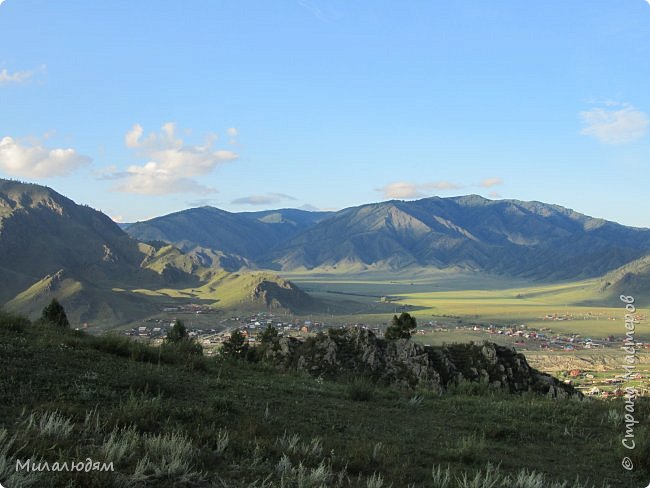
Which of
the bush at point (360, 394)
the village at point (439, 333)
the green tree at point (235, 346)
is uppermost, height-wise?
the bush at point (360, 394)

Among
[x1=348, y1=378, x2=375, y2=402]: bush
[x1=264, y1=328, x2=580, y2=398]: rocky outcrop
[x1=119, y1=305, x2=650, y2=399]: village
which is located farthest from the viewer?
[x1=119, y1=305, x2=650, y2=399]: village

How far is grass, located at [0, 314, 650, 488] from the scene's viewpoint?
632cm

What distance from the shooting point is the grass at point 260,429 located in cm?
632

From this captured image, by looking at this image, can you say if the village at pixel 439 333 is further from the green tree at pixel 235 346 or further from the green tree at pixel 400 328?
the green tree at pixel 235 346

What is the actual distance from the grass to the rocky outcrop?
5700mm

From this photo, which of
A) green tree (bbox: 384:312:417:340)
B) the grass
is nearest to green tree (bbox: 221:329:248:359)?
the grass

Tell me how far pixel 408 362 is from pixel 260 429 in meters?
14.7

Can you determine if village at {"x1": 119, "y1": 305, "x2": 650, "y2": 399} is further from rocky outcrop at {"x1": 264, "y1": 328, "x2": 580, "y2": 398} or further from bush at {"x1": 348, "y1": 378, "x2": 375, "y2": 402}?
bush at {"x1": 348, "y1": 378, "x2": 375, "y2": 402}

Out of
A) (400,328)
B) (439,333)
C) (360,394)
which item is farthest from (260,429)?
(439,333)

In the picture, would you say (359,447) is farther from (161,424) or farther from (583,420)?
(583,420)

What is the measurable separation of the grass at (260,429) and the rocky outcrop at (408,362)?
5.70 meters

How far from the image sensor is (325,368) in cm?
2164

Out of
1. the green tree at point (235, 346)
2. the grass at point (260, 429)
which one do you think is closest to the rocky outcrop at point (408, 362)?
the green tree at point (235, 346)

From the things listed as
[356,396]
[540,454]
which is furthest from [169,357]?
[540,454]
